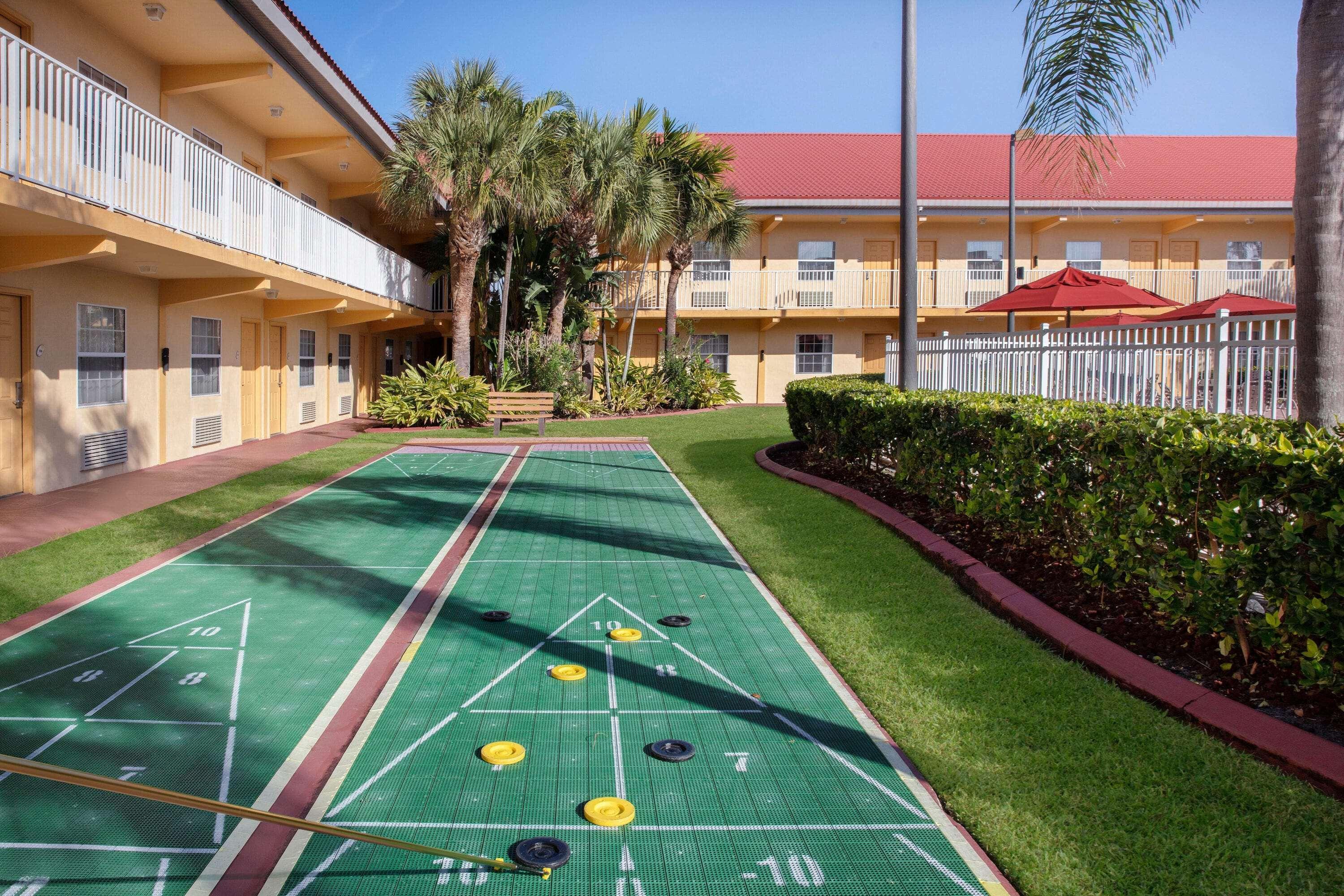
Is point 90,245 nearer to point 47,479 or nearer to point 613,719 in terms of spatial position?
point 47,479

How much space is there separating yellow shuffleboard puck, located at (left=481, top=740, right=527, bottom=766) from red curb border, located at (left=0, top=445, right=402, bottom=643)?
372cm

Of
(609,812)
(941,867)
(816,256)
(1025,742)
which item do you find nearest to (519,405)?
(816,256)

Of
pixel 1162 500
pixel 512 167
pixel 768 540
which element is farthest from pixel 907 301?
pixel 512 167

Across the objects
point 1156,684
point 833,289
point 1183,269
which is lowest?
point 1156,684

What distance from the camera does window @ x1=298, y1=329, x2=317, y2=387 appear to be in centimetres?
2133

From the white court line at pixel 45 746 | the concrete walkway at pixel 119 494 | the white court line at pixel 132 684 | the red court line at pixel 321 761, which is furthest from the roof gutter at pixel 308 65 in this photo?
the white court line at pixel 45 746

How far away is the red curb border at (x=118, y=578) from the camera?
21.5 ft

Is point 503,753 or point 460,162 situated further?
point 460,162

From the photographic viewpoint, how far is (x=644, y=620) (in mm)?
6871

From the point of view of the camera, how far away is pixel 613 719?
5.05 m

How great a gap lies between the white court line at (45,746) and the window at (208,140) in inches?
500

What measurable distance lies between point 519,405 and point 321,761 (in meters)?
17.8

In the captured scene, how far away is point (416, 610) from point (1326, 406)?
237 inches

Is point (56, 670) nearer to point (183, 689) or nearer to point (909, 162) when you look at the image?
point (183, 689)
